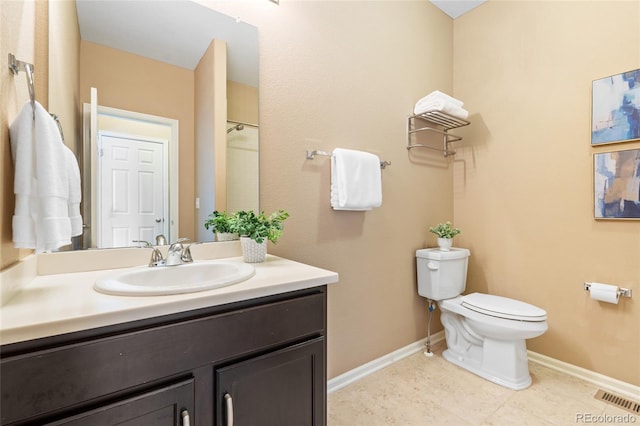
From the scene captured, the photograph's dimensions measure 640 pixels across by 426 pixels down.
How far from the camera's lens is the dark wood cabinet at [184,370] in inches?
23.1

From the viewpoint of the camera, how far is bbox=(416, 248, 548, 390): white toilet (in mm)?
1670

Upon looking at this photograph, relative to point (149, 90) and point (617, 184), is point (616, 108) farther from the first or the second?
point (149, 90)

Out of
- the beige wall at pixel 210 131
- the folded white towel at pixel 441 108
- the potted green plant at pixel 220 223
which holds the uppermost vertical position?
the folded white towel at pixel 441 108

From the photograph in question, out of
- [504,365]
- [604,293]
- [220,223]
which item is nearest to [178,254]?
[220,223]

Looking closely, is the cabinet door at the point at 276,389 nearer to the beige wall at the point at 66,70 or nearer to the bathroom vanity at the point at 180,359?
the bathroom vanity at the point at 180,359

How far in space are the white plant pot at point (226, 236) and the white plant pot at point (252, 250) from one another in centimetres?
13

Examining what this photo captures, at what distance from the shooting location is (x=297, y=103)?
5.17ft

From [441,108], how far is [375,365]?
1.75 meters

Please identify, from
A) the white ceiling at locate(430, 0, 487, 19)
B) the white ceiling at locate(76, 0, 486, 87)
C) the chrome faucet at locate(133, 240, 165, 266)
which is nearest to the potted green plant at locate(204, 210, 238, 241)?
the chrome faucet at locate(133, 240, 165, 266)

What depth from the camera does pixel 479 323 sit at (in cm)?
177

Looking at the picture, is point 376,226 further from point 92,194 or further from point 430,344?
point 92,194

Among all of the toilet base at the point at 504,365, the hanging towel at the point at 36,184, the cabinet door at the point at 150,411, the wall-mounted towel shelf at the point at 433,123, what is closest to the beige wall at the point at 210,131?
the hanging towel at the point at 36,184

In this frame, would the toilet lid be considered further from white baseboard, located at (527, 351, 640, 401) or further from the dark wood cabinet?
the dark wood cabinet

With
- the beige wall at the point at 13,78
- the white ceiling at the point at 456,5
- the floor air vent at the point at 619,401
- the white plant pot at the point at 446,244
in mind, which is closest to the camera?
the beige wall at the point at 13,78
